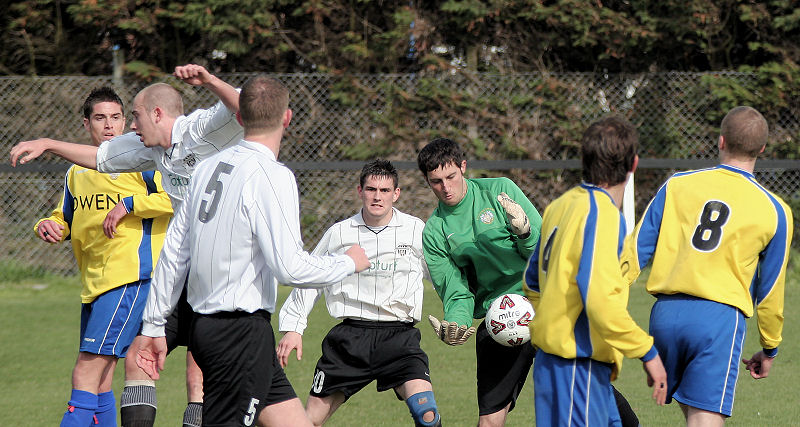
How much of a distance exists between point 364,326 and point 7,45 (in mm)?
10772

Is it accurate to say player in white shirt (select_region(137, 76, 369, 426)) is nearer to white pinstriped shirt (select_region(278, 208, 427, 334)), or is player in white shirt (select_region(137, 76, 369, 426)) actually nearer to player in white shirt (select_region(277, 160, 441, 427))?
player in white shirt (select_region(277, 160, 441, 427))

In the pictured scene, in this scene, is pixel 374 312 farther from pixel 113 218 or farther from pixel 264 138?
pixel 264 138

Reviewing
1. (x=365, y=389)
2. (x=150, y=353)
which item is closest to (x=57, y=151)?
(x=150, y=353)

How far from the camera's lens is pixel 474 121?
12656 mm

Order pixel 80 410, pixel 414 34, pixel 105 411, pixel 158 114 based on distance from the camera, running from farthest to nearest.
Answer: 1. pixel 414 34
2. pixel 105 411
3. pixel 80 410
4. pixel 158 114

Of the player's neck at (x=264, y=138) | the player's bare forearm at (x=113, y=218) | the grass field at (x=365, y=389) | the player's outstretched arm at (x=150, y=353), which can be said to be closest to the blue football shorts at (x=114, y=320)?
the player's bare forearm at (x=113, y=218)

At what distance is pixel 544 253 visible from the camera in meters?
3.72

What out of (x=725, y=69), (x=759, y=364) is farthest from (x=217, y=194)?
(x=725, y=69)

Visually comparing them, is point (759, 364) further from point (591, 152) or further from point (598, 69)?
point (598, 69)

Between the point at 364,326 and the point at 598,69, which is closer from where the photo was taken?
the point at 364,326

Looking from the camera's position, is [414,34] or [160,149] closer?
[160,149]

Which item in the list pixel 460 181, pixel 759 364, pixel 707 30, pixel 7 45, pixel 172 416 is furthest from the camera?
pixel 7 45

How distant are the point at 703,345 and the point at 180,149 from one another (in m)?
2.65

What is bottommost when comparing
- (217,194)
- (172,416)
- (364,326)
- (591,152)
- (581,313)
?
(172,416)
